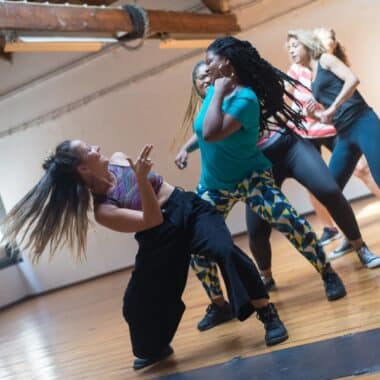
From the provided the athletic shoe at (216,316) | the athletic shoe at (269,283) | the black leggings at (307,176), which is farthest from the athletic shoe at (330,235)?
the athletic shoe at (216,316)

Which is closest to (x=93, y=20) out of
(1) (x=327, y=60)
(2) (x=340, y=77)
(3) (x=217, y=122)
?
(1) (x=327, y=60)

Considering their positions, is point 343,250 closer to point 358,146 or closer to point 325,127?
point 358,146

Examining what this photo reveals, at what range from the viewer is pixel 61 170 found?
8.48ft

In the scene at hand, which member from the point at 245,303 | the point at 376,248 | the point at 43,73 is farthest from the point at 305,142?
the point at 43,73

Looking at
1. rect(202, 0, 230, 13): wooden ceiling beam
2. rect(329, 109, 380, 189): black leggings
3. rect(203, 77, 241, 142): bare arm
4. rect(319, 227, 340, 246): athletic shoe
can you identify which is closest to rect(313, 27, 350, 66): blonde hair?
rect(329, 109, 380, 189): black leggings

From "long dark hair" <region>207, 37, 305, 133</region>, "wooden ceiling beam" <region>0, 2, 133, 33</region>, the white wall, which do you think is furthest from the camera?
the white wall

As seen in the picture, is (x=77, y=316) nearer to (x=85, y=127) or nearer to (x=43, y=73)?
(x=85, y=127)

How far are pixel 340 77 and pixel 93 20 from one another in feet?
6.74

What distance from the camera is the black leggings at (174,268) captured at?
248 cm

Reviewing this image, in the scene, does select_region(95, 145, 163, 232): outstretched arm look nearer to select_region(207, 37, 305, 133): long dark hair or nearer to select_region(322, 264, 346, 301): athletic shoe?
select_region(207, 37, 305, 133): long dark hair

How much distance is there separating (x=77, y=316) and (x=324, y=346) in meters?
3.02

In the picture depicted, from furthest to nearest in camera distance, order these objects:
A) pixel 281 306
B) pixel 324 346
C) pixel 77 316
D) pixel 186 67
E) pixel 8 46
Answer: pixel 186 67, pixel 77 316, pixel 8 46, pixel 281 306, pixel 324 346

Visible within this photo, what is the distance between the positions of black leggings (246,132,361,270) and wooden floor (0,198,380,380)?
0.98 feet

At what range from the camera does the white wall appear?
606cm
